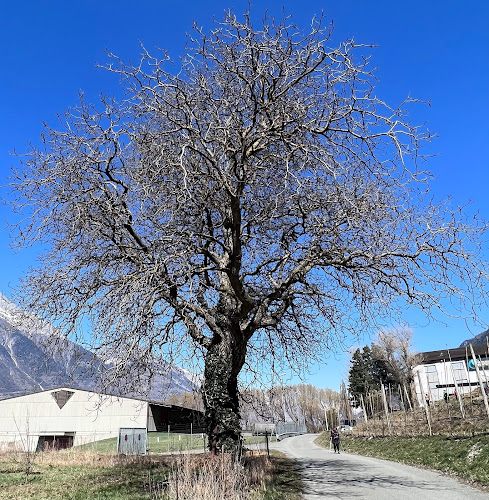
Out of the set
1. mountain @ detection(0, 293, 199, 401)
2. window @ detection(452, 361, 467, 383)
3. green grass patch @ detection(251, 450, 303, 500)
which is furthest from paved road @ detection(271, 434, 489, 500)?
window @ detection(452, 361, 467, 383)

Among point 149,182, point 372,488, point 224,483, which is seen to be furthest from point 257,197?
point 372,488

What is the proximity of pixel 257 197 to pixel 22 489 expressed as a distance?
893cm

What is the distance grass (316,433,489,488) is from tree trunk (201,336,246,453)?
221 inches

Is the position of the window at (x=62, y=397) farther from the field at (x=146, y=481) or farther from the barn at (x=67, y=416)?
the field at (x=146, y=481)

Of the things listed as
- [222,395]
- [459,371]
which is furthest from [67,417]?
[222,395]

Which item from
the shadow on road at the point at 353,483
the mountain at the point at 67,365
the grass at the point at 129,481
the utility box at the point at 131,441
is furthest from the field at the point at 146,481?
the utility box at the point at 131,441

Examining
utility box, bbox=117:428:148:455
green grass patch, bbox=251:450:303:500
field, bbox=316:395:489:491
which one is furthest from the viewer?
utility box, bbox=117:428:148:455

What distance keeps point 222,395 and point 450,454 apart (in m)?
7.77

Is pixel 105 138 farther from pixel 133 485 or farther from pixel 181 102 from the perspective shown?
pixel 133 485

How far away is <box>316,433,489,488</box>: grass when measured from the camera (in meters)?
11.3

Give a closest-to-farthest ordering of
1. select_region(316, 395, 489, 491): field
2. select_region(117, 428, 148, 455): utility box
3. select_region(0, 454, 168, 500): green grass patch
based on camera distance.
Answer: select_region(0, 454, 168, 500): green grass patch
select_region(316, 395, 489, 491): field
select_region(117, 428, 148, 455): utility box

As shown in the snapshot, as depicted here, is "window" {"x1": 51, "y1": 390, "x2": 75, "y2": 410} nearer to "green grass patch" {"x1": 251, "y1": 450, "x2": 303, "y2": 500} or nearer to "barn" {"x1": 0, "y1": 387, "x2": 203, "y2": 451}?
"barn" {"x1": 0, "y1": 387, "x2": 203, "y2": 451}

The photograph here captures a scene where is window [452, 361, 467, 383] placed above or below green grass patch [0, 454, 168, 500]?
above

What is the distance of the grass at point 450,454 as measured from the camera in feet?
37.0
